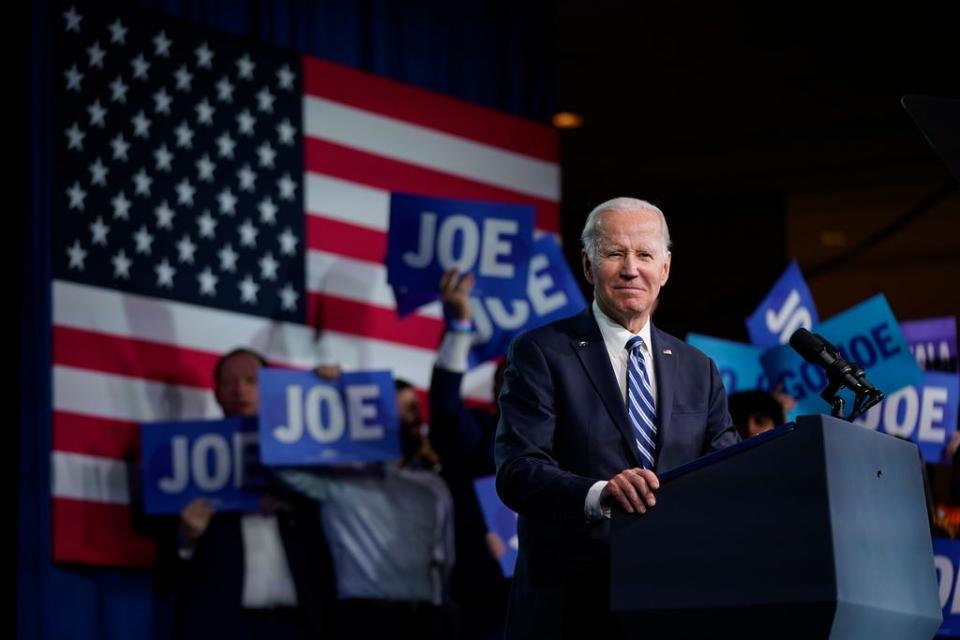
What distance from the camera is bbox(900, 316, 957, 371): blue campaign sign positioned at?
5877 mm

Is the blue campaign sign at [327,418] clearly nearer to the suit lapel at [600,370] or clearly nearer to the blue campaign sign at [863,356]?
the blue campaign sign at [863,356]

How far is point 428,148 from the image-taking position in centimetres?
693


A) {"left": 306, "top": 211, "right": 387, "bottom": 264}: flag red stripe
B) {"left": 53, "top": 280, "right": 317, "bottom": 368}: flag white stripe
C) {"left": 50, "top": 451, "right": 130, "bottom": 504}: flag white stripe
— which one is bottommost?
{"left": 50, "top": 451, "right": 130, "bottom": 504}: flag white stripe

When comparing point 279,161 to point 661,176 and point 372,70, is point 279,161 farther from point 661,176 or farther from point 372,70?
point 661,176

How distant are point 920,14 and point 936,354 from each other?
3.12 meters

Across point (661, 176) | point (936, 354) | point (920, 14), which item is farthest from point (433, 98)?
point (661, 176)

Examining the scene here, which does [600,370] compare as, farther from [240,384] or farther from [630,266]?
[240,384]

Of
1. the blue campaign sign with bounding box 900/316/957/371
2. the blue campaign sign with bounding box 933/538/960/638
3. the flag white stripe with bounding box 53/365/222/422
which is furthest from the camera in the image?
the blue campaign sign with bounding box 900/316/957/371

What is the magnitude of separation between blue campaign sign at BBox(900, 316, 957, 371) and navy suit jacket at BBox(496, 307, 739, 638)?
3.39 metres

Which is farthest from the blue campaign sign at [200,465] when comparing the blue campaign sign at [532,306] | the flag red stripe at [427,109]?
the flag red stripe at [427,109]

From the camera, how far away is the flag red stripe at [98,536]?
17.4ft

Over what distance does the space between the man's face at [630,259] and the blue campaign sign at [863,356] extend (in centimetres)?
236

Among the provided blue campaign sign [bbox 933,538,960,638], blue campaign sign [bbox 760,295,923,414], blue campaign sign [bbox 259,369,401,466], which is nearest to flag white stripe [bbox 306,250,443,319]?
blue campaign sign [bbox 259,369,401,466]

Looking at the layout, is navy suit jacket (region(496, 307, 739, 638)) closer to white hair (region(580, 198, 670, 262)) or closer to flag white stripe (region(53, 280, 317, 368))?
white hair (region(580, 198, 670, 262))
